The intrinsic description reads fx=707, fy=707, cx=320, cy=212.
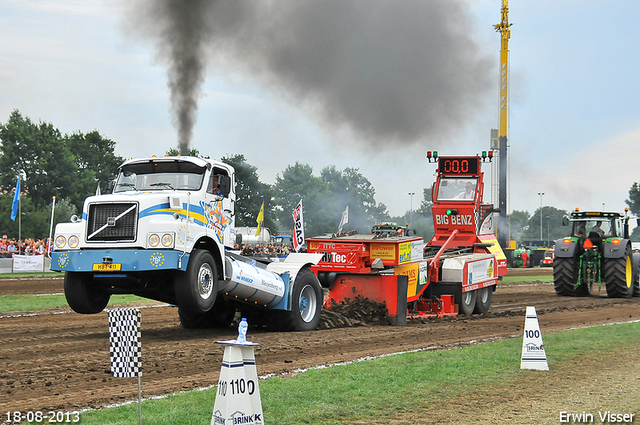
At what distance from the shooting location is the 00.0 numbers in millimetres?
6258

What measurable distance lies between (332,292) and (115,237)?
5912mm

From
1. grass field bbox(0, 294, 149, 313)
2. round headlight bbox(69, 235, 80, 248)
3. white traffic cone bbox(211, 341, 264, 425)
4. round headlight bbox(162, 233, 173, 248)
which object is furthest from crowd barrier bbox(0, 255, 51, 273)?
white traffic cone bbox(211, 341, 264, 425)

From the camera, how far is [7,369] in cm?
892

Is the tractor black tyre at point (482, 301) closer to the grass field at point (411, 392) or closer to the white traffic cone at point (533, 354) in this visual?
the grass field at point (411, 392)

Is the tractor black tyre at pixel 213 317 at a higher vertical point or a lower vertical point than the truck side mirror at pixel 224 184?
lower

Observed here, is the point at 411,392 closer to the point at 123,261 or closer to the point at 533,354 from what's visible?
the point at 533,354

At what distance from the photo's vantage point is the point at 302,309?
1383cm

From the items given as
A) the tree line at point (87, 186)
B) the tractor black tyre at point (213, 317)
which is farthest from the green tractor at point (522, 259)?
the tractor black tyre at point (213, 317)

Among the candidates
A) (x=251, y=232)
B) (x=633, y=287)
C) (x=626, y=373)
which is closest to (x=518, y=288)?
(x=633, y=287)

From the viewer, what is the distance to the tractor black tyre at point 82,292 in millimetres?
11500

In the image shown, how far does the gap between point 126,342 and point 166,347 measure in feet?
16.8

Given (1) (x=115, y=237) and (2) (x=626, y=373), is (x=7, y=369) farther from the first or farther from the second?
(2) (x=626, y=373)

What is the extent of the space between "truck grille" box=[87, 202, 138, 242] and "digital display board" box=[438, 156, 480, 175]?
444 inches

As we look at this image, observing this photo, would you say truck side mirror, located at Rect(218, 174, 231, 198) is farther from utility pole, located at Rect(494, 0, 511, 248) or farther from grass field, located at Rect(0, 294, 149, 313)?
utility pole, located at Rect(494, 0, 511, 248)
